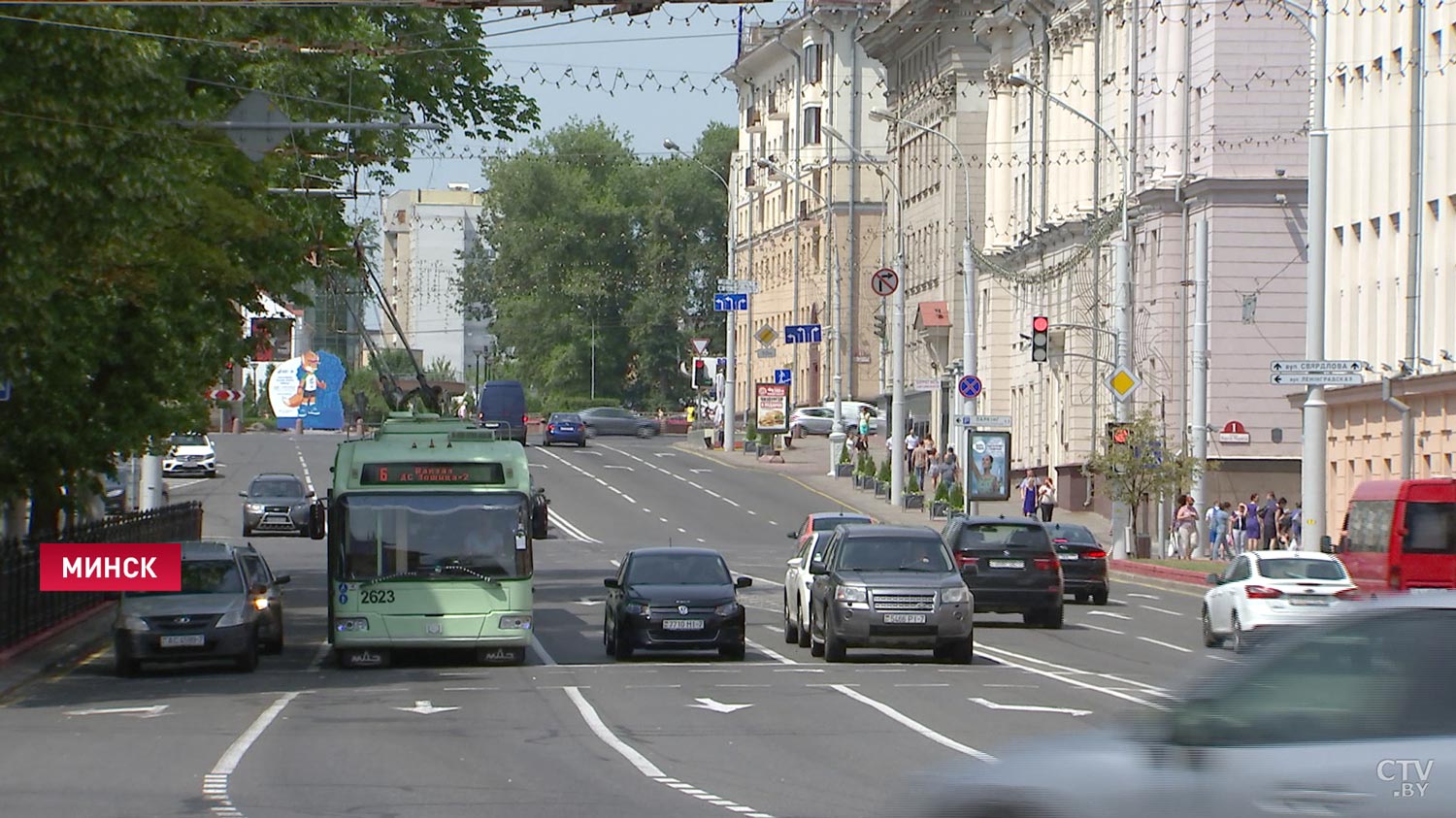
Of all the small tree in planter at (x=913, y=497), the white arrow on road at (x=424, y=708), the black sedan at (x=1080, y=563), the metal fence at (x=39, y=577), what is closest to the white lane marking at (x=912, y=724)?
the white arrow on road at (x=424, y=708)

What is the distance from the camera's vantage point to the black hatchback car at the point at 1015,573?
115ft

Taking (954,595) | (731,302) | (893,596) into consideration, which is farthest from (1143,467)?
(731,302)

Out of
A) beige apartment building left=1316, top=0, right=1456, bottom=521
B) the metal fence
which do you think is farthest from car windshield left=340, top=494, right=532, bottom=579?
beige apartment building left=1316, top=0, right=1456, bottom=521

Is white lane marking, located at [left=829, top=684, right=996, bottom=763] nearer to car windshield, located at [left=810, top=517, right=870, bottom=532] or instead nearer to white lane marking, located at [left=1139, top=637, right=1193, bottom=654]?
white lane marking, located at [left=1139, top=637, right=1193, bottom=654]

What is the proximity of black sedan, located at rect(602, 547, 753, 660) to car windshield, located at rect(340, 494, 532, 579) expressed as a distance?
1.40 meters

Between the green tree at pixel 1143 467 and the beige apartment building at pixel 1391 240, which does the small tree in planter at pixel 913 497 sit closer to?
the beige apartment building at pixel 1391 240

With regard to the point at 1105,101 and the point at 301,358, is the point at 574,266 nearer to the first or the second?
the point at 301,358

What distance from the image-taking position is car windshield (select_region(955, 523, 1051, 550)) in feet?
115

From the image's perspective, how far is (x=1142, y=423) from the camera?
5275 cm

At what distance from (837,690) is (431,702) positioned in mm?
4101

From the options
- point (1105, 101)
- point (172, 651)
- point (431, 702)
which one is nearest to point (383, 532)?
point (172, 651)

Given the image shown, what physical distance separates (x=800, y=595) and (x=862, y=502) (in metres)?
41.4

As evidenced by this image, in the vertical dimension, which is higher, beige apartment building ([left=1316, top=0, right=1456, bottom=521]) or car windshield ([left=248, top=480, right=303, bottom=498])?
beige apartment building ([left=1316, top=0, right=1456, bottom=521])

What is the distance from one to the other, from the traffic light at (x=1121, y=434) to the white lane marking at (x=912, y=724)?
28.8m
